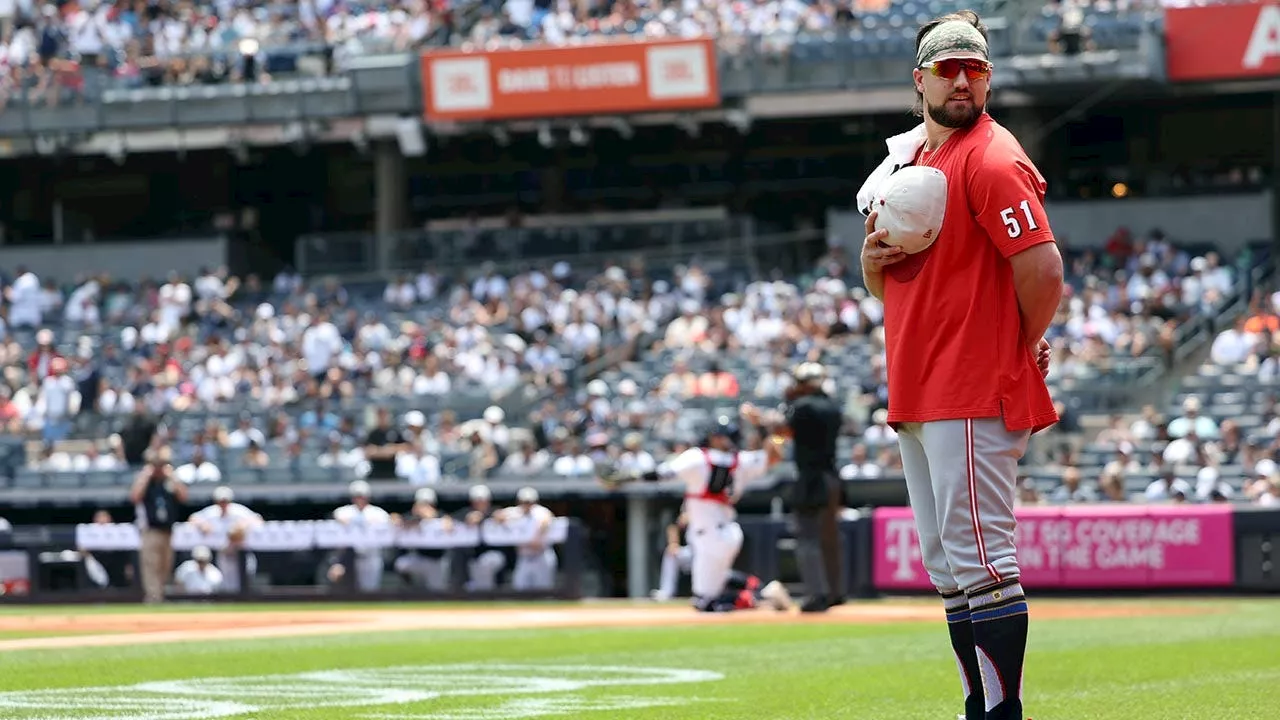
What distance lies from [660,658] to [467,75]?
2193cm

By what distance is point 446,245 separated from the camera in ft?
107

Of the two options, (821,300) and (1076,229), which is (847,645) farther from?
(1076,229)

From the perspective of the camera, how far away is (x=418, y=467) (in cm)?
2450

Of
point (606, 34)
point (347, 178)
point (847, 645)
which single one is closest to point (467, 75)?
point (606, 34)

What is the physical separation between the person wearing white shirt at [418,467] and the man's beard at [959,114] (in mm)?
18775

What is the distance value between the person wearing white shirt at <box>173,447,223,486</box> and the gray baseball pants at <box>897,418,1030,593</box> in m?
20.5

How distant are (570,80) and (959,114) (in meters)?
26.3

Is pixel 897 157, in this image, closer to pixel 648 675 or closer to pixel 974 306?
pixel 974 306

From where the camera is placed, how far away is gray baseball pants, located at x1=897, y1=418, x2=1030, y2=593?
567 centimetres

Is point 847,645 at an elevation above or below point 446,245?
below

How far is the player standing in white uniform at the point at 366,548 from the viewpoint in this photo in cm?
2162

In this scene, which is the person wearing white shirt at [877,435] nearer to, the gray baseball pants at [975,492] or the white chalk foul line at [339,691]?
the white chalk foul line at [339,691]

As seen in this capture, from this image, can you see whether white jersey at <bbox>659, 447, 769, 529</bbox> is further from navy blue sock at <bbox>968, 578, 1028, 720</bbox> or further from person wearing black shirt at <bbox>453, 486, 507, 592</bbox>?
navy blue sock at <bbox>968, 578, 1028, 720</bbox>

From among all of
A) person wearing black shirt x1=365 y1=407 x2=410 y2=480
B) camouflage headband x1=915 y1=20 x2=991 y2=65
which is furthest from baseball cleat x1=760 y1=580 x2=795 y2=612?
camouflage headband x1=915 y1=20 x2=991 y2=65
